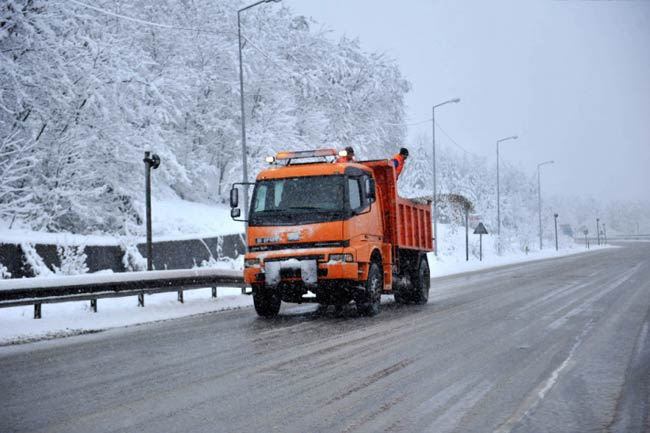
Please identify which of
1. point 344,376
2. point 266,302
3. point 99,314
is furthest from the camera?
point 266,302

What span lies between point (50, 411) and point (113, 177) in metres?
20.0

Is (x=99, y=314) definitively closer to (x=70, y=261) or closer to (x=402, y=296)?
(x=70, y=261)

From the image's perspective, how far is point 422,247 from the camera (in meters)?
16.8

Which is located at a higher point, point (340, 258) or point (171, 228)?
point (171, 228)

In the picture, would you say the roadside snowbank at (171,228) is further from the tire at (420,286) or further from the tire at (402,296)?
the tire at (420,286)

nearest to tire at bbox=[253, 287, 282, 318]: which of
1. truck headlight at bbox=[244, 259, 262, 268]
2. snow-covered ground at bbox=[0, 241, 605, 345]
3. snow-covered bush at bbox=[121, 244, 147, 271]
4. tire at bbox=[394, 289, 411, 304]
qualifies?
truck headlight at bbox=[244, 259, 262, 268]

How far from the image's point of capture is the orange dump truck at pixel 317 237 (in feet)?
39.7

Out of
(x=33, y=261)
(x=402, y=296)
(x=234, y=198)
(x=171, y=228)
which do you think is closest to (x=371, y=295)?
(x=234, y=198)

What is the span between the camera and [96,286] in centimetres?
1298

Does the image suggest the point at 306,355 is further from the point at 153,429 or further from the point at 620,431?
the point at 620,431

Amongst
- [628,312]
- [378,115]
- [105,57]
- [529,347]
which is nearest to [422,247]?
[628,312]

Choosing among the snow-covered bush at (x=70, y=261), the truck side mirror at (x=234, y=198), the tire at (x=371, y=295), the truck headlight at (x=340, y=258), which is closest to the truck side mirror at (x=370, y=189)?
the tire at (x=371, y=295)

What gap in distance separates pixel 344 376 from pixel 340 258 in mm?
5131

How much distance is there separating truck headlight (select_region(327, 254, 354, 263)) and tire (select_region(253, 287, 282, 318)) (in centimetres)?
149
